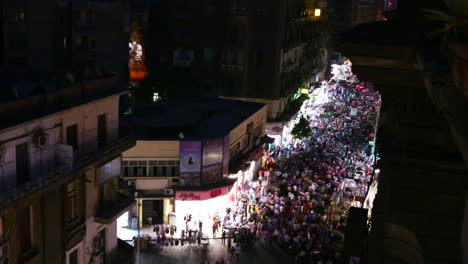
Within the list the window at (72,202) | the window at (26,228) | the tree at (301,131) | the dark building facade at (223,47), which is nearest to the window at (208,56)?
the dark building facade at (223,47)

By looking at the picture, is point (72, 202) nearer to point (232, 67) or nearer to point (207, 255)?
point (207, 255)

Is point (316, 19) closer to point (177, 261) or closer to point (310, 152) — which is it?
point (310, 152)

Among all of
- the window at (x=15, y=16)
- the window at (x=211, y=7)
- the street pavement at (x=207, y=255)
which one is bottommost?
the street pavement at (x=207, y=255)

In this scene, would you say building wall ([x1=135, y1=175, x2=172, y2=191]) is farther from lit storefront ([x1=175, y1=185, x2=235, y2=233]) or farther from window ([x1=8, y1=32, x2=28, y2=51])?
window ([x1=8, y1=32, x2=28, y2=51])

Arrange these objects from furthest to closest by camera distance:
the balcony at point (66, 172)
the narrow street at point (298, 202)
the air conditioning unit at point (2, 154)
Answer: the narrow street at point (298, 202)
the balcony at point (66, 172)
the air conditioning unit at point (2, 154)

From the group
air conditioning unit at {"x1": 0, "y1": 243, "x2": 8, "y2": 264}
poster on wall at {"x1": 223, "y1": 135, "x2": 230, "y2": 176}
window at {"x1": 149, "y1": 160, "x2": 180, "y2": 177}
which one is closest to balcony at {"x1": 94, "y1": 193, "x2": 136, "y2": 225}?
air conditioning unit at {"x1": 0, "y1": 243, "x2": 8, "y2": 264}

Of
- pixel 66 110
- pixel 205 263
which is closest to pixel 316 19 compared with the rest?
pixel 205 263

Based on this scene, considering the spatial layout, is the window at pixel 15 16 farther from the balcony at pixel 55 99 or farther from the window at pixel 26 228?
the window at pixel 26 228
